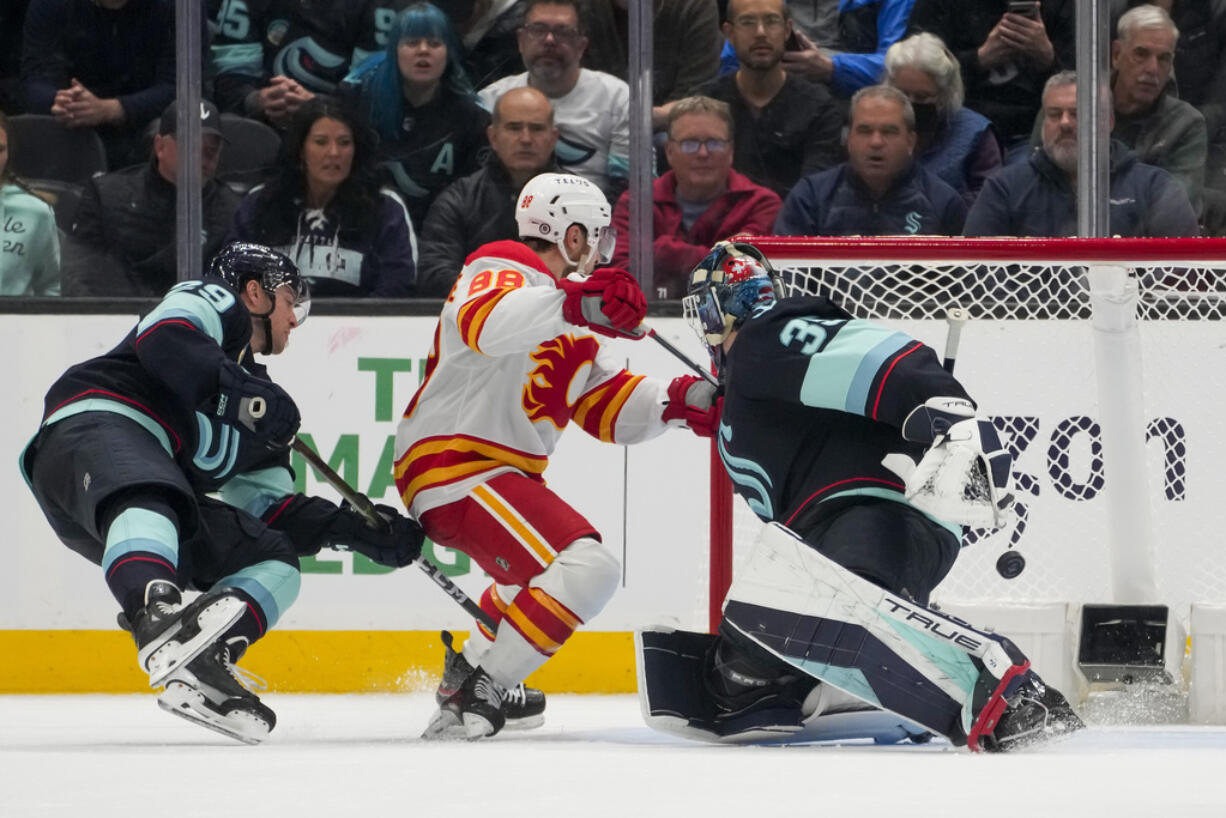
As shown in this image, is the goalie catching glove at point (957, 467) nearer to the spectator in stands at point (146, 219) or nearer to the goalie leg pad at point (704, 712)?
the goalie leg pad at point (704, 712)

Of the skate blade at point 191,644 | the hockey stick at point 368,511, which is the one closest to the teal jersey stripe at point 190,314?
the hockey stick at point 368,511

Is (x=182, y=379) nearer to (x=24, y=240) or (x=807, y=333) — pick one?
(x=807, y=333)

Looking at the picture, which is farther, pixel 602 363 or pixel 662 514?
pixel 662 514

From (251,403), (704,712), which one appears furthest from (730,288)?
(251,403)

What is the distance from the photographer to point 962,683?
263cm

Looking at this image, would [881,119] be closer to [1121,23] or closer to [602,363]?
[1121,23]

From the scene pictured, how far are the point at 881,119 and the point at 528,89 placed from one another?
92 centimetres

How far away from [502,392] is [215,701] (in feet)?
2.82

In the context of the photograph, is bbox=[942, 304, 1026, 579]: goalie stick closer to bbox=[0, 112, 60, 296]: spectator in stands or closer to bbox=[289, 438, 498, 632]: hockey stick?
bbox=[289, 438, 498, 632]: hockey stick

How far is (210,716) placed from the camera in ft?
9.01

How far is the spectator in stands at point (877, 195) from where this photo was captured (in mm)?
4391

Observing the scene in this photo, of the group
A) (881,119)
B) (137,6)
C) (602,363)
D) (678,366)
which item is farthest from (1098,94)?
(137,6)

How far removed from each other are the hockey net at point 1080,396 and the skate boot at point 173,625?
4.22ft

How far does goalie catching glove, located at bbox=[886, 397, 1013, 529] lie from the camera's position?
2.57m
